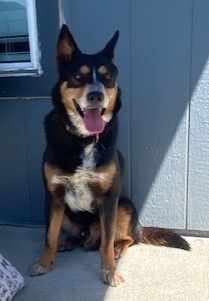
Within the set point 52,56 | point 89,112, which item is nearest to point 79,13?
point 52,56

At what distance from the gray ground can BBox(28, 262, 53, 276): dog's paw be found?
0.10 ft

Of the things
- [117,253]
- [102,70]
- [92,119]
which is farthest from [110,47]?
[117,253]

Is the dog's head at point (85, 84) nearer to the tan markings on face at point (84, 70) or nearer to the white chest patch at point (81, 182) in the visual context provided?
the tan markings on face at point (84, 70)

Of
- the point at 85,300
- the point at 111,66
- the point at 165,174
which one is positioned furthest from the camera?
the point at 165,174

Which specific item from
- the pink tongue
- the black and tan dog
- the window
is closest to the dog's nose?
the black and tan dog

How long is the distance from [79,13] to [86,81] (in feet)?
2.31

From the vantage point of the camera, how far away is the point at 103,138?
2.48 m

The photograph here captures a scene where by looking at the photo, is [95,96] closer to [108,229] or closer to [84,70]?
[84,70]

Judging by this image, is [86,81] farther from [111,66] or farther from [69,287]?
[69,287]

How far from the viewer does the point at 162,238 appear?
2791 millimetres

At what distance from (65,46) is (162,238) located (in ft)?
4.52

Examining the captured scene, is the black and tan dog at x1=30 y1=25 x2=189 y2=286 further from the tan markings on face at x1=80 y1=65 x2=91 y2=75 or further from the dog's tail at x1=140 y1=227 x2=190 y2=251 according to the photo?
the dog's tail at x1=140 y1=227 x2=190 y2=251

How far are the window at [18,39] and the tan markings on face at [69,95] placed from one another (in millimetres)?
538

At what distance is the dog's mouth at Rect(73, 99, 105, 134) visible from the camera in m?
2.35
